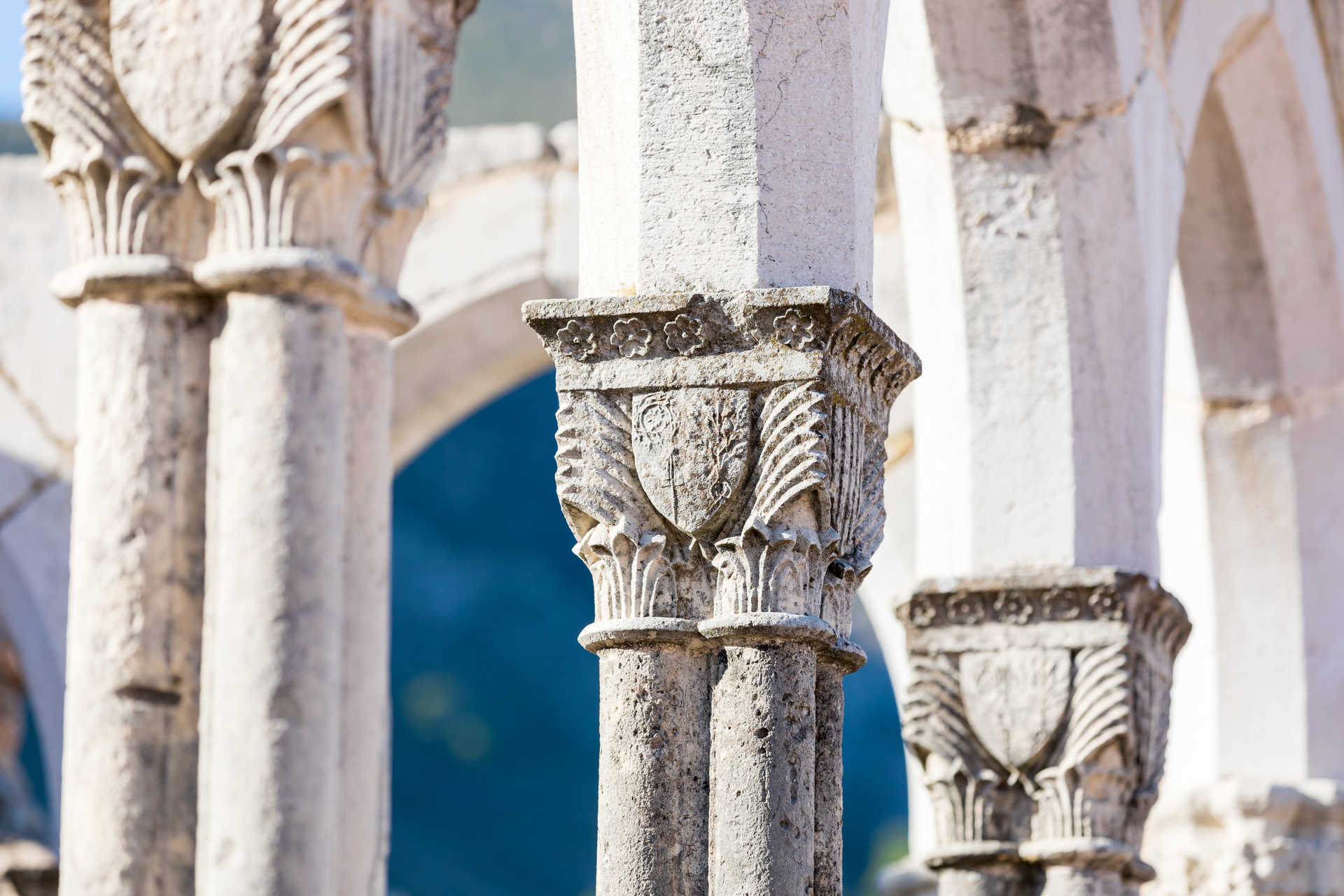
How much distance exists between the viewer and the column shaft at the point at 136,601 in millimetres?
3590

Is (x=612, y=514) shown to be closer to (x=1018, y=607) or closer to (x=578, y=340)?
(x=578, y=340)

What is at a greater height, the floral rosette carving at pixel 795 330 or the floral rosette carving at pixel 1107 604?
the floral rosette carving at pixel 795 330

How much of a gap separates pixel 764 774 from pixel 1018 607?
204cm

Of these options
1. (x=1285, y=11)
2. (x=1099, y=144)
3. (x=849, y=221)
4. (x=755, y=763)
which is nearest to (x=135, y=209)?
(x=849, y=221)

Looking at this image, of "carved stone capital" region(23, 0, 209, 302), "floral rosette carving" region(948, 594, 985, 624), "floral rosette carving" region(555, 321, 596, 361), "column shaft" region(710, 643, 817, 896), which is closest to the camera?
"column shaft" region(710, 643, 817, 896)

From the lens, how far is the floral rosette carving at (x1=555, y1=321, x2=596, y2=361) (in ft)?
10.1

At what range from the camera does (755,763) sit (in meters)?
2.86

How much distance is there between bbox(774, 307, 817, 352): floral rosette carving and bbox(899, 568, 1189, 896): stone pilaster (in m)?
1.91

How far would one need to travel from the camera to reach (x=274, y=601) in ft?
11.9

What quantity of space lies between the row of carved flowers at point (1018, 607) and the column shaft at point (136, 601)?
181 cm

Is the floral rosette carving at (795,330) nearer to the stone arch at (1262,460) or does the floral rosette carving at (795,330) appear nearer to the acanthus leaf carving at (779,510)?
the acanthus leaf carving at (779,510)

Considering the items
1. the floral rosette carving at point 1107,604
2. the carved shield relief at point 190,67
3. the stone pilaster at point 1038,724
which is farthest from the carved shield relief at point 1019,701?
the carved shield relief at point 190,67

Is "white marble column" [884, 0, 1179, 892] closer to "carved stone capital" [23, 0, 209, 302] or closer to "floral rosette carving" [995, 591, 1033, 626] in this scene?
"floral rosette carving" [995, 591, 1033, 626]

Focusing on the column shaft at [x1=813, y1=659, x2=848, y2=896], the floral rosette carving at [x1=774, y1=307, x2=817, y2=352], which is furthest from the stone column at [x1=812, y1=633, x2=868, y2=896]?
the floral rosette carving at [x1=774, y1=307, x2=817, y2=352]
